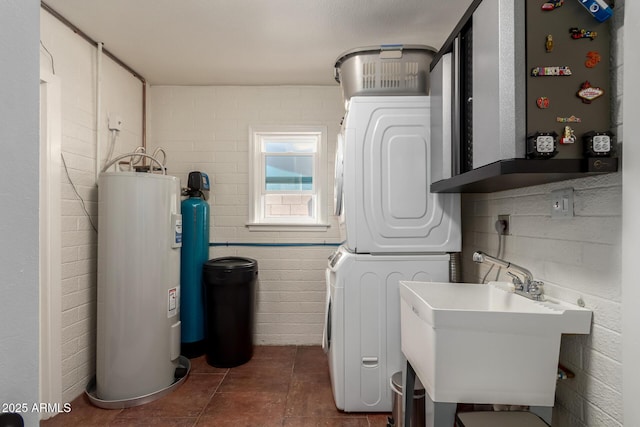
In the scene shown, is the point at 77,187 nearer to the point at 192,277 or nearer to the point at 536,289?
the point at 192,277

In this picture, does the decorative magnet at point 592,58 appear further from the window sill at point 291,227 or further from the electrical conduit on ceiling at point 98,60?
the electrical conduit on ceiling at point 98,60

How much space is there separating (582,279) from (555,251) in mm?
175

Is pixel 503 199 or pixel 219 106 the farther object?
pixel 219 106

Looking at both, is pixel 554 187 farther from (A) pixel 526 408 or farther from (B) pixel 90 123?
(B) pixel 90 123

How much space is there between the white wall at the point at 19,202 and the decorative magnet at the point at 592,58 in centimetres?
150

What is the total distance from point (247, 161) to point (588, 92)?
263 cm

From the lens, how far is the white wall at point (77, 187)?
6.94 feet

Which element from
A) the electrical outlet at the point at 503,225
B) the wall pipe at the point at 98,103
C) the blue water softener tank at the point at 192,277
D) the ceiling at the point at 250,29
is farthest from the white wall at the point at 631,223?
the wall pipe at the point at 98,103

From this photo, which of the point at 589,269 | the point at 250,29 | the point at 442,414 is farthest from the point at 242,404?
the point at 250,29

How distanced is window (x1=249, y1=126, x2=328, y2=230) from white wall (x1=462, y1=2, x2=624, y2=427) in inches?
75.8

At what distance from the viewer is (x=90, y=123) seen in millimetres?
2367

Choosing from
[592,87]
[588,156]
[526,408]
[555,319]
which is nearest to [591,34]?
[592,87]

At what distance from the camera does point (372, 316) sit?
2.00 meters

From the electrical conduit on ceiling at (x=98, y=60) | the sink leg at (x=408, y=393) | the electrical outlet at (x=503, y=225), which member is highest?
the electrical conduit on ceiling at (x=98, y=60)
